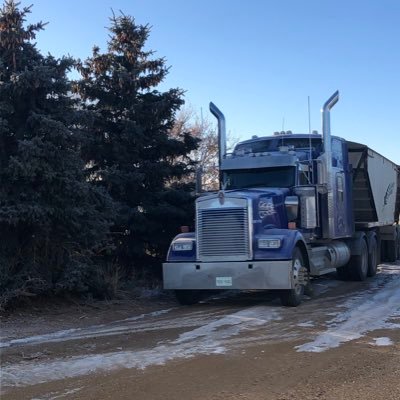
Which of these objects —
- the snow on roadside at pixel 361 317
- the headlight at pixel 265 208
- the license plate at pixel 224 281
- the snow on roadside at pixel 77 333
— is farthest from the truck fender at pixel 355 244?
the snow on roadside at pixel 77 333

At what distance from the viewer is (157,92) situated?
16.2m

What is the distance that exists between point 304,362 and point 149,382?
1.93 meters

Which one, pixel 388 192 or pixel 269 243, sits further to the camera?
pixel 388 192

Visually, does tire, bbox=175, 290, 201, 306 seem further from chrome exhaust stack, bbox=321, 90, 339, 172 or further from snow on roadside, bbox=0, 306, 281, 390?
chrome exhaust stack, bbox=321, 90, 339, 172

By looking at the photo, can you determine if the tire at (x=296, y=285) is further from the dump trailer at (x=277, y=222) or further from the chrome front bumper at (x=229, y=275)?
the chrome front bumper at (x=229, y=275)

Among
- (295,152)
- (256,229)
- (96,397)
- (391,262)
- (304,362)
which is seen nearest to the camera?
(96,397)

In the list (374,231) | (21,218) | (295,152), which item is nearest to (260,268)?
(295,152)

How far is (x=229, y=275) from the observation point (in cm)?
1120

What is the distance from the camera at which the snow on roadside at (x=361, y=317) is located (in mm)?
7993

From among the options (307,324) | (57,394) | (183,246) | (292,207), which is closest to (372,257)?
Result: (292,207)

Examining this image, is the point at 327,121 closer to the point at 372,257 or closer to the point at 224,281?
the point at 224,281

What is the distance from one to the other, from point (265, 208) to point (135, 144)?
16.7ft

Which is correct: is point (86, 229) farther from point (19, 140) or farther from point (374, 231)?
point (374, 231)

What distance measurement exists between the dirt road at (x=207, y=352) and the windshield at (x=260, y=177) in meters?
2.80
